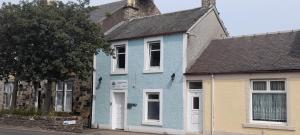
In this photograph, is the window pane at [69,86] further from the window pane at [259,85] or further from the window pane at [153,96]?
the window pane at [259,85]

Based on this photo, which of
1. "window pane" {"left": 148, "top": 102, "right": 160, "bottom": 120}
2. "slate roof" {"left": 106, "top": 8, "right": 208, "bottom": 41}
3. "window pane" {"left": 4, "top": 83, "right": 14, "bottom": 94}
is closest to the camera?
"slate roof" {"left": 106, "top": 8, "right": 208, "bottom": 41}

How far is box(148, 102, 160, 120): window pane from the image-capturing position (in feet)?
75.7

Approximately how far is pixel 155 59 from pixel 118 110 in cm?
391

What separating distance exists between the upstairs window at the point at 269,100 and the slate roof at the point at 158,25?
15.9ft

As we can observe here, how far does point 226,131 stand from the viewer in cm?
2025

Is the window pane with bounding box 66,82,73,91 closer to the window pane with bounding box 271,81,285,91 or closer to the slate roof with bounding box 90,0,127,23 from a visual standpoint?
the slate roof with bounding box 90,0,127,23

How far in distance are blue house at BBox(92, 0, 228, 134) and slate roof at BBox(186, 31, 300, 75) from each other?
815mm

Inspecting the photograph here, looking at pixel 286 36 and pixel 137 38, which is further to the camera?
pixel 137 38

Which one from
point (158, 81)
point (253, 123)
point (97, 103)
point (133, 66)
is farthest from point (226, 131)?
point (97, 103)

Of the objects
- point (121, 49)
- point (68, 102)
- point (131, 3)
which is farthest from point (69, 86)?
point (131, 3)

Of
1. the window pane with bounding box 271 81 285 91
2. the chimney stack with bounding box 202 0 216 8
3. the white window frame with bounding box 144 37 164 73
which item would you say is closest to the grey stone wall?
the white window frame with bounding box 144 37 164 73

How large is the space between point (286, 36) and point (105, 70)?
10.4 metres

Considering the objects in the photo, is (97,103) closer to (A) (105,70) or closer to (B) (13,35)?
(A) (105,70)

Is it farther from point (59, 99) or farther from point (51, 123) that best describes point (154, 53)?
point (59, 99)
